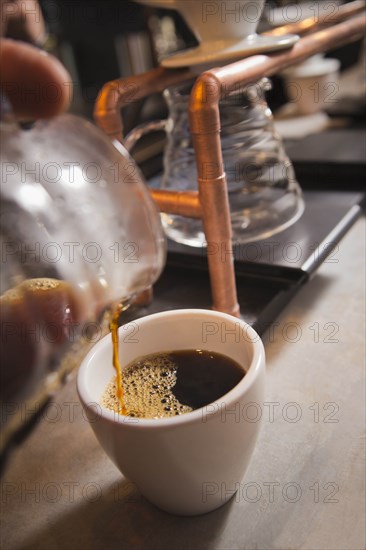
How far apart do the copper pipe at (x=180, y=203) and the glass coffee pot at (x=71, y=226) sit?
0.51ft

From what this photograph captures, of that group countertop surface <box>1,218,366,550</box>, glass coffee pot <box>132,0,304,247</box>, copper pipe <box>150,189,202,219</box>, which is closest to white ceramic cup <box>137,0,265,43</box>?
glass coffee pot <box>132,0,304,247</box>

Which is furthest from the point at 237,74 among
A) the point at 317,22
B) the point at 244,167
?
the point at 317,22

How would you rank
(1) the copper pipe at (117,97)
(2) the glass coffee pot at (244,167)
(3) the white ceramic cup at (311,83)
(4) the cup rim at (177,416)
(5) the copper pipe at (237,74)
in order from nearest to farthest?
(4) the cup rim at (177,416)
(5) the copper pipe at (237,74)
(1) the copper pipe at (117,97)
(2) the glass coffee pot at (244,167)
(3) the white ceramic cup at (311,83)

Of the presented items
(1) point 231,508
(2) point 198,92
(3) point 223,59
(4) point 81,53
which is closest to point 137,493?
(1) point 231,508

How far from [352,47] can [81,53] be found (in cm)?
116

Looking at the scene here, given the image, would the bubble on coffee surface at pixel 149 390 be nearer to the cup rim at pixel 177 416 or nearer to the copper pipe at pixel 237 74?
the cup rim at pixel 177 416

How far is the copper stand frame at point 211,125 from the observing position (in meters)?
0.55

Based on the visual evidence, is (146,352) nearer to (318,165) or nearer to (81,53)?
(318,165)

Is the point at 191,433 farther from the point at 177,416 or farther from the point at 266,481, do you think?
the point at 266,481

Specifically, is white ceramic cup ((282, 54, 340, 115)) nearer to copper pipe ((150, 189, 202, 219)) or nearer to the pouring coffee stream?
copper pipe ((150, 189, 202, 219))

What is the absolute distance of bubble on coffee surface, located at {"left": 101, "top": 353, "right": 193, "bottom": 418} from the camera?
1.54 feet

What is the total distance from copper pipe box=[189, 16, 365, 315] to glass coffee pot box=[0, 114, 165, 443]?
0.40 ft

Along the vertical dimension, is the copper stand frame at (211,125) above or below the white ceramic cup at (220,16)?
below

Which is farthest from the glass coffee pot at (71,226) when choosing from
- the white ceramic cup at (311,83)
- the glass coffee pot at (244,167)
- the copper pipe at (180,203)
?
the white ceramic cup at (311,83)
